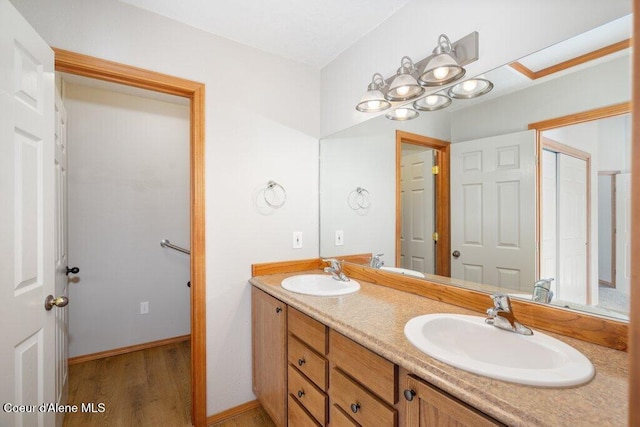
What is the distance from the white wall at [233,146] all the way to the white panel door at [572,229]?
4.77ft

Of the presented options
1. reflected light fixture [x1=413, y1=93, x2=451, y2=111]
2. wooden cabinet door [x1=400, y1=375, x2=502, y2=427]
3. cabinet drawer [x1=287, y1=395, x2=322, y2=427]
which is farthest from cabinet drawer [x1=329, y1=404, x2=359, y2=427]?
reflected light fixture [x1=413, y1=93, x2=451, y2=111]

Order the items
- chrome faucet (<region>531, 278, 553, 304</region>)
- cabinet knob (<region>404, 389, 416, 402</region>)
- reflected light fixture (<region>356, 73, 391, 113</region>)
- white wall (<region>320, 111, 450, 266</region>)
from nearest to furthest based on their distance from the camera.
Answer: cabinet knob (<region>404, 389, 416, 402</region>) → chrome faucet (<region>531, 278, 553, 304</region>) → reflected light fixture (<region>356, 73, 391, 113</region>) → white wall (<region>320, 111, 450, 266</region>)

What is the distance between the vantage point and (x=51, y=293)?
1261 millimetres

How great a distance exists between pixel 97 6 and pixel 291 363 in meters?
2.05

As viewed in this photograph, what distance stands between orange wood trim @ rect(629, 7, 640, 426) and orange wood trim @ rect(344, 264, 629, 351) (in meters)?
0.71

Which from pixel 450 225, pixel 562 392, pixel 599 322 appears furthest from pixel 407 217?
pixel 562 392

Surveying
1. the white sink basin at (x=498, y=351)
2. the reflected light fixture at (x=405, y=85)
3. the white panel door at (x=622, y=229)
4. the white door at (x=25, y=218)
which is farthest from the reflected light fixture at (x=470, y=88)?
the white door at (x=25, y=218)

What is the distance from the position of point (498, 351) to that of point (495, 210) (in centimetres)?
56

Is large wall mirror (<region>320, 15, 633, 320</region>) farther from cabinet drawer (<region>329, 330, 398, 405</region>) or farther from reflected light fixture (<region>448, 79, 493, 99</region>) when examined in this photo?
cabinet drawer (<region>329, 330, 398, 405</region>)

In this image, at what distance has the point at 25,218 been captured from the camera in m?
1.09

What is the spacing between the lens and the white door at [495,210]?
1147 mm

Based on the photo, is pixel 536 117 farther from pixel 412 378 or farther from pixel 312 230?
pixel 312 230

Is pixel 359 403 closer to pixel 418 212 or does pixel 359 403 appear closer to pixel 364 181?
pixel 418 212

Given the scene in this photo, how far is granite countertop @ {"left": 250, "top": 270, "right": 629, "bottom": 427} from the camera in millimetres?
591
